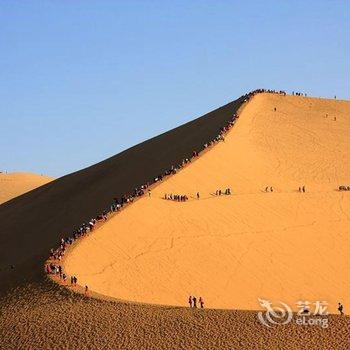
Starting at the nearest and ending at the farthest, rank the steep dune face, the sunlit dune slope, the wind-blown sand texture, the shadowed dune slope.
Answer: the wind-blown sand texture, the steep dune face, the shadowed dune slope, the sunlit dune slope

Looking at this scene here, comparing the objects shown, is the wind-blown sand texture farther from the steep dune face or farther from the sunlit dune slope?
the sunlit dune slope

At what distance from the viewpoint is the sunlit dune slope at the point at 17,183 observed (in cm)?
9044

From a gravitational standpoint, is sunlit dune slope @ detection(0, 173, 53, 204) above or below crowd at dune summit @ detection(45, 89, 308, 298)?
above

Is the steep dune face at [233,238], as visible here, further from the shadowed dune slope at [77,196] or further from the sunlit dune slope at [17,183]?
the sunlit dune slope at [17,183]

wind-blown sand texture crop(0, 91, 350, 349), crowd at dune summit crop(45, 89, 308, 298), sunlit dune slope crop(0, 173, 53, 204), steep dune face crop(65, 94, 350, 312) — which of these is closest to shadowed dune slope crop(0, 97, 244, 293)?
wind-blown sand texture crop(0, 91, 350, 349)

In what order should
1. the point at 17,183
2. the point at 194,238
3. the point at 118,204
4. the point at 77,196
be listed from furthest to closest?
the point at 17,183
the point at 77,196
the point at 118,204
the point at 194,238

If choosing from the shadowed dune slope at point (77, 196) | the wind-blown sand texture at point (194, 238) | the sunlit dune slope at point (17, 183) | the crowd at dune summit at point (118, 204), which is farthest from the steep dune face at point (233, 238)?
the sunlit dune slope at point (17, 183)

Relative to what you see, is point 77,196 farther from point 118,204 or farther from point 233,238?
point 233,238

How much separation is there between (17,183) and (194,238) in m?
72.3

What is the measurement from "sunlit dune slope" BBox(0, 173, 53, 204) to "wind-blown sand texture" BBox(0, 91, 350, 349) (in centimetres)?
4142

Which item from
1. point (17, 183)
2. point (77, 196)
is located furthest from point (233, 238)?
point (17, 183)

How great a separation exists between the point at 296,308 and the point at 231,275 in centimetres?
351

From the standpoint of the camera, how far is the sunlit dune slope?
297 ft

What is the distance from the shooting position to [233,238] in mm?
27938
